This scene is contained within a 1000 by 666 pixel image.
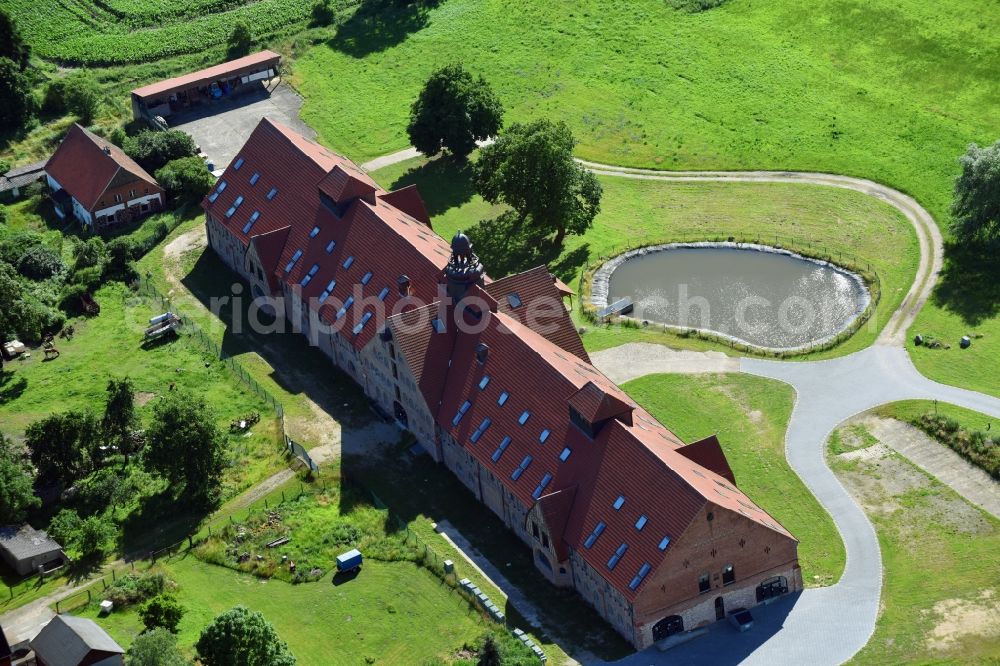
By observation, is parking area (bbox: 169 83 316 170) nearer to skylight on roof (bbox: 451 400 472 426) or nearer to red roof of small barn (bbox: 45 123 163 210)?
red roof of small barn (bbox: 45 123 163 210)

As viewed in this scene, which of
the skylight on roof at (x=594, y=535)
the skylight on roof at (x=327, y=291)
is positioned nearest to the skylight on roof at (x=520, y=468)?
the skylight on roof at (x=594, y=535)

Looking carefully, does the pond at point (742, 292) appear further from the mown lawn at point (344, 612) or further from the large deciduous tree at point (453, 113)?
the mown lawn at point (344, 612)

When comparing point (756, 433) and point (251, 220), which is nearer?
point (756, 433)

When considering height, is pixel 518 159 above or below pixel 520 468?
above

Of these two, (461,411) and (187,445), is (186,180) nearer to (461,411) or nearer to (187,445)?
(187,445)

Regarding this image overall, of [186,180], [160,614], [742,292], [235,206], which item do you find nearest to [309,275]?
[235,206]

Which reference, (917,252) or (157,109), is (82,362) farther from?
(917,252)
